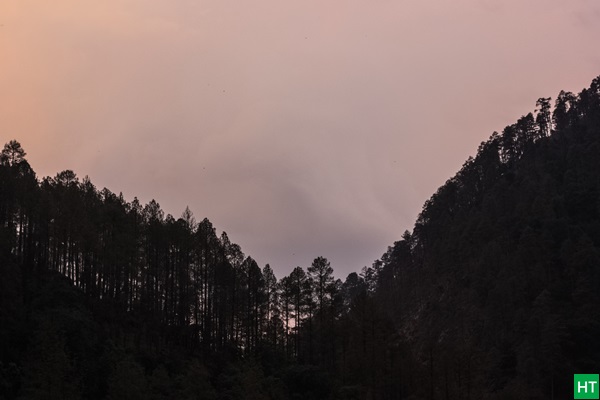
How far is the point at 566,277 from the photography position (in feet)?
427

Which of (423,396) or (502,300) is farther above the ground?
→ (502,300)

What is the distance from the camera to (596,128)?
172m

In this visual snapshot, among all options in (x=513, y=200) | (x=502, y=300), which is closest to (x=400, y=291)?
(x=513, y=200)

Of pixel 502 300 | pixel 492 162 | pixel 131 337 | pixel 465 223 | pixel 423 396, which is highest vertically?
pixel 492 162

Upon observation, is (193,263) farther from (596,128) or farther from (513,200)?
(596,128)

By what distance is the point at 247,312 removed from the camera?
359ft

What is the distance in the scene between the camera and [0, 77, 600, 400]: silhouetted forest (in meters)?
74.6

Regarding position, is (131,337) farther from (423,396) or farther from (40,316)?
(423,396)

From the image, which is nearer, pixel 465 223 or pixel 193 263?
pixel 193 263

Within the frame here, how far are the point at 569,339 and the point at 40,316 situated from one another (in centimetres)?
7680

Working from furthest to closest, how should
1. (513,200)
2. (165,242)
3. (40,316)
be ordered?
(513,200)
(165,242)
(40,316)

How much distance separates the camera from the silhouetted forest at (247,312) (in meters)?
74.6

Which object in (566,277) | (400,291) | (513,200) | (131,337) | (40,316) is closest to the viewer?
(40,316)

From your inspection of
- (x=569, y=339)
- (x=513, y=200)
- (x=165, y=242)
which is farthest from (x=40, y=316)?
(x=513, y=200)
